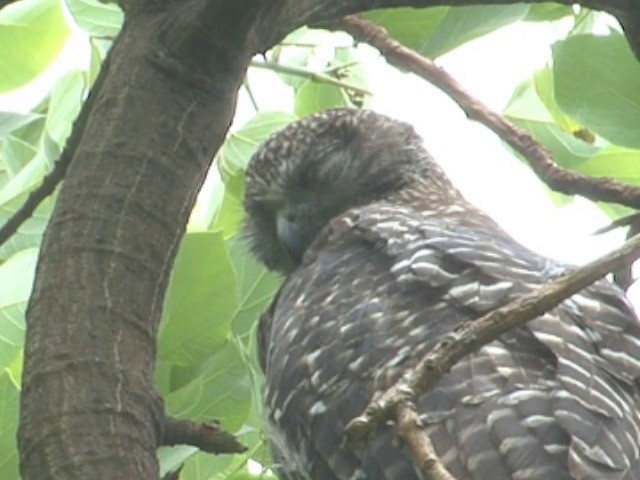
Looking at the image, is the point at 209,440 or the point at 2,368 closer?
the point at 209,440

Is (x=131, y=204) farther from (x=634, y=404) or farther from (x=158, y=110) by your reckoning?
(x=634, y=404)

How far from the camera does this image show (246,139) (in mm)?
2820

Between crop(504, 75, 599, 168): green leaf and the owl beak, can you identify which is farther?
the owl beak

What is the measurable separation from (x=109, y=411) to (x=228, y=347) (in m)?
0.71

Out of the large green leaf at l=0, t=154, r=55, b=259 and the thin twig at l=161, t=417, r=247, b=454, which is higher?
the thin twig at l=161, t=417, r=247, b=454

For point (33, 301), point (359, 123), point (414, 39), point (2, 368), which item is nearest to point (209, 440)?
point (33, 301)

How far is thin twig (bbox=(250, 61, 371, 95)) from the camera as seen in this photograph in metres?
2.40

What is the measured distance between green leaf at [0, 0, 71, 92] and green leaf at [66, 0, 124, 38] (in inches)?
3.8

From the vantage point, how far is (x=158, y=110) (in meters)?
1.68

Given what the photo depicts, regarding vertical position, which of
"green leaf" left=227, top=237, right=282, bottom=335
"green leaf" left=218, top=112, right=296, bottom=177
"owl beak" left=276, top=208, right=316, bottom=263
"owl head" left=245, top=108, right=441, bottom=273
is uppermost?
"green leaf" left=218, top=112, right=296, bottom=177

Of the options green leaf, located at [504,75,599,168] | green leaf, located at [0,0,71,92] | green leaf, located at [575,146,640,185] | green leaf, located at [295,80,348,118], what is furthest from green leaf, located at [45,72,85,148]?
green leaf, located at [575,146,640,185]

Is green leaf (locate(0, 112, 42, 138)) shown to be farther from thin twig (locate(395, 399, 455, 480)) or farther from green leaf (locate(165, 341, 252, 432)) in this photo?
thin twig (locate(395, 399, 455, 480))

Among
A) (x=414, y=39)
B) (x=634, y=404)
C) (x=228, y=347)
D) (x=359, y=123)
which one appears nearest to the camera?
(x=634, y=404)

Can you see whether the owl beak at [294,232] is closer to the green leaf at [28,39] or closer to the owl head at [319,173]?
the owl head at [319,173]
